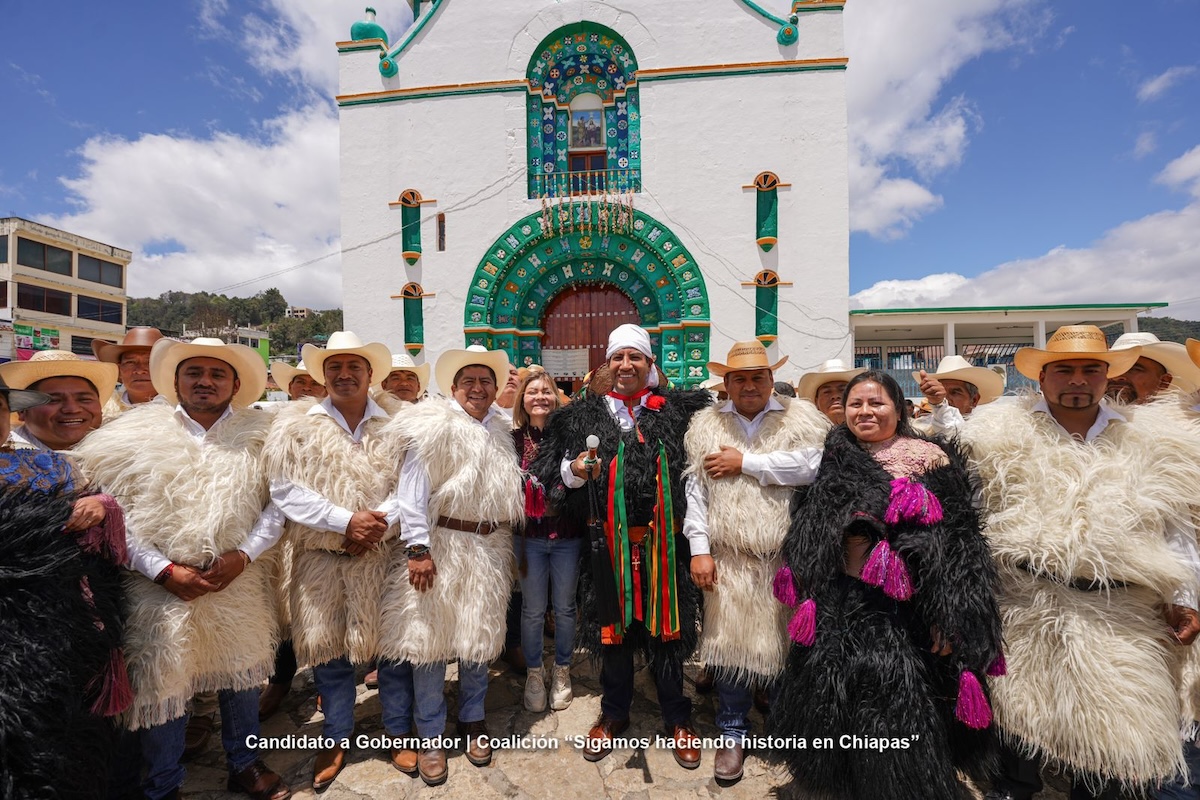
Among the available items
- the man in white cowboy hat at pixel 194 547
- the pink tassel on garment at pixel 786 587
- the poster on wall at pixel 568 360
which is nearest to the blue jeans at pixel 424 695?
the man in white cowboy hat at pixel 194 547

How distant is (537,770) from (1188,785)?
271 centimetres

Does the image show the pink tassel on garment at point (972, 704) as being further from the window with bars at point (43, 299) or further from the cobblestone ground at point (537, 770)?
the window with bars at point (43, 299)

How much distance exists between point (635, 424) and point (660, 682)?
132 centimetres

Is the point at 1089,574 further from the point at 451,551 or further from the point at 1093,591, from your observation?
→ the point at 451,551

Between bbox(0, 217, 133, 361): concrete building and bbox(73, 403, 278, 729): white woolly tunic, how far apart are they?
1116 inches

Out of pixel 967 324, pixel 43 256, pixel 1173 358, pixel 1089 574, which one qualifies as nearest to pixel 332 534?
pixel 1089 574

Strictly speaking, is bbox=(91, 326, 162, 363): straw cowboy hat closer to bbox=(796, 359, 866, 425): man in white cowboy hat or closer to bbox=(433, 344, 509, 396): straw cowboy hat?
bbox=(433, 344, 509, 396): straw cowboy hat

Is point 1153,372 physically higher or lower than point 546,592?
higher

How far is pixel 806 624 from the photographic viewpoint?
209 cm

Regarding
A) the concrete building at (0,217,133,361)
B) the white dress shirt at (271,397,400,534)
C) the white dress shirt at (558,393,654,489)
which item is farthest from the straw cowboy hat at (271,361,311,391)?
the concrete building at (0,217,133,361)

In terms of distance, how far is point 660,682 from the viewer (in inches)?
104

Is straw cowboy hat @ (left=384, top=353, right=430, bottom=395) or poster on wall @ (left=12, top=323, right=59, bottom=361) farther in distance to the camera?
poster on wall @ (left=12, top=323, right=59, bottom=361)

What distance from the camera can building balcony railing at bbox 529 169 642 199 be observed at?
9.02m

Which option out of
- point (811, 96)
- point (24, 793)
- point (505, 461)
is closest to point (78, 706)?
point (24, 793)
